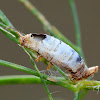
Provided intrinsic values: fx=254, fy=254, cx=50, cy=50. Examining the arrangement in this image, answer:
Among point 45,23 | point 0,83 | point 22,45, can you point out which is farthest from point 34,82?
point 45,23

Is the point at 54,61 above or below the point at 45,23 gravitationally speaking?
below

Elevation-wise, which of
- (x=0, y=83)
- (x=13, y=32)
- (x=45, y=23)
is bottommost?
(x=0, y=83)

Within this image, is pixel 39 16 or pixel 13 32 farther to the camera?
pixel 39 16

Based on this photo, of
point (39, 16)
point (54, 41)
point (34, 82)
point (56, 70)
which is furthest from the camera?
point (39, 16)

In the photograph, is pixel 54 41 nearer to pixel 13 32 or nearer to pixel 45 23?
pixel 13 32

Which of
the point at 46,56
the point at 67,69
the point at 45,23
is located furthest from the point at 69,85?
the point at 45,23

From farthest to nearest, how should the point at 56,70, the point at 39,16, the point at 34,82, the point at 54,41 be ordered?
the point at 39,16 < the point at 34,82 < the point at 56,70 < the point at 54,41
